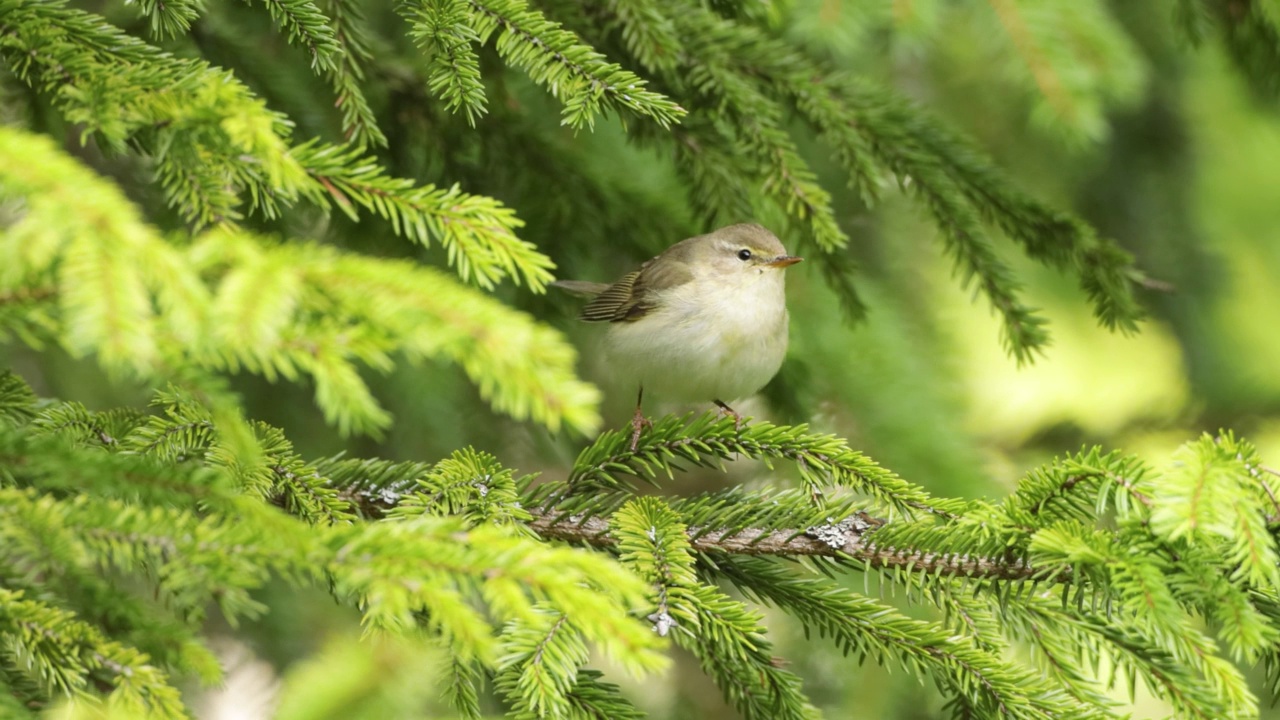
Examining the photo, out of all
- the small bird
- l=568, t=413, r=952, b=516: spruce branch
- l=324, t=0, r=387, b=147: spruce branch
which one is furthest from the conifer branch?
the small bird

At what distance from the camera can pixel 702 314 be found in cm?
377

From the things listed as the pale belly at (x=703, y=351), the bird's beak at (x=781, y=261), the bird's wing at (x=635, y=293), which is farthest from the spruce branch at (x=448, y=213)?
the bird's wing at (x=635, y=293)

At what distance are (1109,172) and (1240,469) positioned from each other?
3.34 metres

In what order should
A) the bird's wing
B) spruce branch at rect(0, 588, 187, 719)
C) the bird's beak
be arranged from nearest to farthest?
1. spruce branch at rect(0, 588, 187, 719)
2. the bird's beak
3. the bird's wing

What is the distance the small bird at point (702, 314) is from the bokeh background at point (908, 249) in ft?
0.57

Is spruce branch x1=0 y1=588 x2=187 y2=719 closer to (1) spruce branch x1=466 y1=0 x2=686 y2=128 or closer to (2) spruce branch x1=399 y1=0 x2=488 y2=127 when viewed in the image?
(2) spruce branch x1=399 y1=0 x2=488 y2=127

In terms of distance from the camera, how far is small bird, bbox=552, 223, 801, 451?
11.6 feet

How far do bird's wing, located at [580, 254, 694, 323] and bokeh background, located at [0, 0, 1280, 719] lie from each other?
108 millimetres

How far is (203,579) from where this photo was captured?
1462 mm

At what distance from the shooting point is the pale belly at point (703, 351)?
3.45 metres

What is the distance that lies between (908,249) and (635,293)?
51.3 inches

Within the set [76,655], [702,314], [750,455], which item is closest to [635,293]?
[702,314]

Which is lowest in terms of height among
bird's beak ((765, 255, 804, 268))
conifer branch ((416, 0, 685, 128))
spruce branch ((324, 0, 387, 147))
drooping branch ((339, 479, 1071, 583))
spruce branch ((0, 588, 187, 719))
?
spruce branch ((0, 588, 187, 719))

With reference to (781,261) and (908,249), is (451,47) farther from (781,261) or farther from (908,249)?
(908,249)
